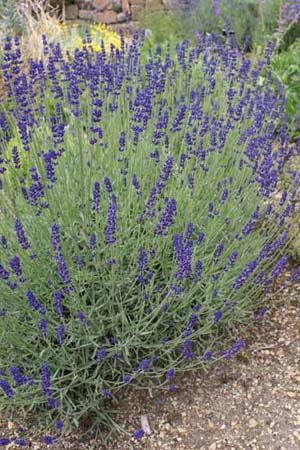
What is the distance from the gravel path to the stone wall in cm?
729

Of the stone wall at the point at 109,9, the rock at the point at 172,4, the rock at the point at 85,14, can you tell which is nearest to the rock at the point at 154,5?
the stone wall at the point at 109,9

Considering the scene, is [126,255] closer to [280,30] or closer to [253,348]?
[253,348]

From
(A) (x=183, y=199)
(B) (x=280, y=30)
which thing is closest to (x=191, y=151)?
(A) (x=183, y=199)

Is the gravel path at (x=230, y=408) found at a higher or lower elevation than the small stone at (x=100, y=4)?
lower

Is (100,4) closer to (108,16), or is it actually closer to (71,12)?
(108,16)

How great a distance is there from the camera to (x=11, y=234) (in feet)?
8.81

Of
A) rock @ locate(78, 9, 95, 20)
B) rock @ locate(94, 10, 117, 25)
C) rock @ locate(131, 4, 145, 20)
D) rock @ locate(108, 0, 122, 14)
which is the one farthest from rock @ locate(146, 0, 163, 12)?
rock @ locate(78, 9, 95, 20)

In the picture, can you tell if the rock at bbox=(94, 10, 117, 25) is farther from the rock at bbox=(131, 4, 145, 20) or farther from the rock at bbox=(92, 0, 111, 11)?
the rock at bbox=(131, 4, 145, 20)

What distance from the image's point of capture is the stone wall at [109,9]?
896 cm

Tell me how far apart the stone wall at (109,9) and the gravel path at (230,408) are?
7.29m

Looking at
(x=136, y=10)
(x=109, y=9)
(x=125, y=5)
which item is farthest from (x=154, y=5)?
(x=109, y=9)

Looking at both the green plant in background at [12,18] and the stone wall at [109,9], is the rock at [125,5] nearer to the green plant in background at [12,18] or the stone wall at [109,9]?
the stone wall at [109,9]

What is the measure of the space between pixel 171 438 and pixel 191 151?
147 centimetres

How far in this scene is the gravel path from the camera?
2.49 metres
